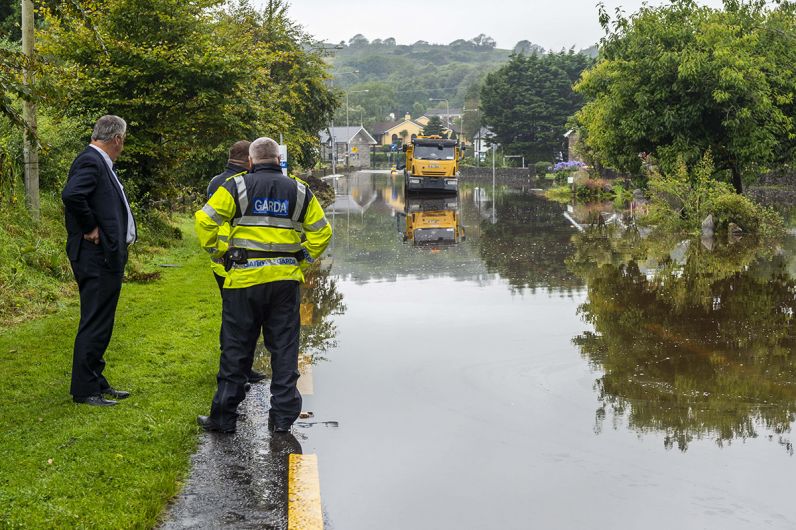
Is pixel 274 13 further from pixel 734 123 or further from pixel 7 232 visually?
pixel 7 232

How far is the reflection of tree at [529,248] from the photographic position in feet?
48.6

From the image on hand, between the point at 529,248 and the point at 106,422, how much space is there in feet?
47.1

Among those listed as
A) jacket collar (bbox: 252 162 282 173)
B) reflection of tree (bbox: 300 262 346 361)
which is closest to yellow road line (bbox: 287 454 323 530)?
jacket collar (bbox: 252 162 282 173)

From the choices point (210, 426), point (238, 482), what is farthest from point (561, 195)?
point (238, 482)

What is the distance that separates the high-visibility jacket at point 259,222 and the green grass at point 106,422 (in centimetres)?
113

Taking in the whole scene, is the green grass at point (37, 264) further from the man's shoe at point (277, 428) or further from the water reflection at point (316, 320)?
the man's shoe at point (277, 428)

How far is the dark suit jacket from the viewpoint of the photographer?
21.1 ft

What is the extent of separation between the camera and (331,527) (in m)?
4.65

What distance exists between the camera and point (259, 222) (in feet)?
20.0

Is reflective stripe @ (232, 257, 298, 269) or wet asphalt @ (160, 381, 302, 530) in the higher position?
reflective stripe @ (232, 257, 298, 269)

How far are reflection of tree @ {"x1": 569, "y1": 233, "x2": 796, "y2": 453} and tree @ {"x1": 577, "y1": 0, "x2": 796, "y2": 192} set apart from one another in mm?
7956

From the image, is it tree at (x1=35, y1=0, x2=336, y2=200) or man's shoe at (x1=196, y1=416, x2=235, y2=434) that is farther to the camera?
tree at (x1=35, y1=0, x2=336, y2=200)

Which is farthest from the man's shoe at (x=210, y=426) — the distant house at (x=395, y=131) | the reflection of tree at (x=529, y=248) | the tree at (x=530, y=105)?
the distant house at (x=395, y=131)

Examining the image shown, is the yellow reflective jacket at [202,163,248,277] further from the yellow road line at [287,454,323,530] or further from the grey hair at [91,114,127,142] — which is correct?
the yellow road line at [287,454,323,530]
